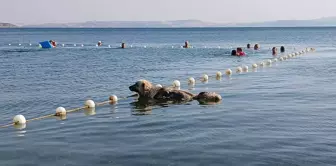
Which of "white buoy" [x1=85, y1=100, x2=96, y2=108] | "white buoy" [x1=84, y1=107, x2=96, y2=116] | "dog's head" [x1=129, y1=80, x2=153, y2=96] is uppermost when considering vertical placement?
"dog's head" [x1=129, y1=80, x2=153, y2=96]

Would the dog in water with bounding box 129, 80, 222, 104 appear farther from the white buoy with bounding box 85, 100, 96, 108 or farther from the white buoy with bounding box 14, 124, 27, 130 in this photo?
the white buoy with bounding box 14, 124, 27, 130

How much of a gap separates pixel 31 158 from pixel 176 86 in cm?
1568

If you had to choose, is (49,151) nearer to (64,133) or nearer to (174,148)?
(64,133)

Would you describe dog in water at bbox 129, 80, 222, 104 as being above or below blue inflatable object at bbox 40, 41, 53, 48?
below

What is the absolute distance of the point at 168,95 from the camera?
23.4 meters

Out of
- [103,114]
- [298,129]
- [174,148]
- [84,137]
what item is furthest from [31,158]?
[298,129]

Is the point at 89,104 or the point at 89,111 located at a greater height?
the point at 89,104

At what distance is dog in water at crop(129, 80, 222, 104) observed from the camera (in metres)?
22.7

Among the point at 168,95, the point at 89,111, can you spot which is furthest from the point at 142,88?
the point at 89,111

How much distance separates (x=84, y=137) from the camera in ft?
52.4

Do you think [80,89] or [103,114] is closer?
[103,114]

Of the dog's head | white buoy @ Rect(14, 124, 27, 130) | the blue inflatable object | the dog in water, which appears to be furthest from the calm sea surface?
the blue inflatable object

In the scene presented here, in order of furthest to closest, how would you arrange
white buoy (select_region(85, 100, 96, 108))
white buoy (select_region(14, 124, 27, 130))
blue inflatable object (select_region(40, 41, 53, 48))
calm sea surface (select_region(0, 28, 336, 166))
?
blue inflatable object (select_region(40, 41, 53, 48)) < white buoy (select_region(85, 100, 96, 108)) < white buoy (select_region(14, 124, 27, 130)) < calm sea surface (select_region(0, 28, 336, 166))

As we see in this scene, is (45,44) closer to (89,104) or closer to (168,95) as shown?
(168,95)
